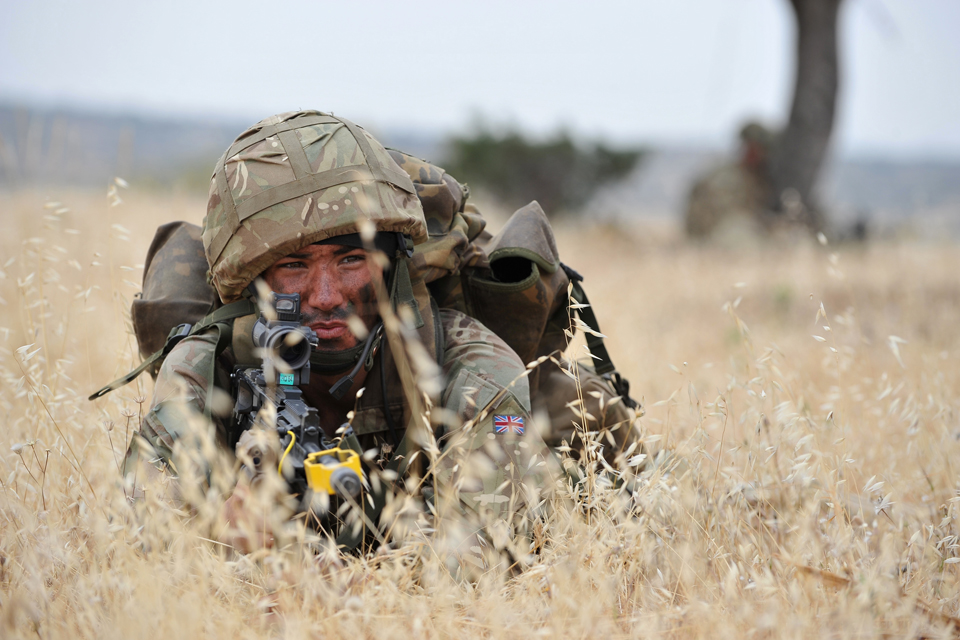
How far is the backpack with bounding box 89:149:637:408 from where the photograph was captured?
295cm

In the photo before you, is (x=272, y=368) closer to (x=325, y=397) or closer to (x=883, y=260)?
(x=325, y=397)

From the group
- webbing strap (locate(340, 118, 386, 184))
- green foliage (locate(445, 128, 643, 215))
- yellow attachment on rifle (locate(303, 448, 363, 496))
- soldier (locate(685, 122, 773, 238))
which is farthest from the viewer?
green foliage (locate(445, 128, 643, 215))

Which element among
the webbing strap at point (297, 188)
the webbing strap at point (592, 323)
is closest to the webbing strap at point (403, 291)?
the webbing strap at point (297, 188)

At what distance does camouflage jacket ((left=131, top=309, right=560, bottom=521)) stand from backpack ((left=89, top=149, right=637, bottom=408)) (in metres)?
0.29

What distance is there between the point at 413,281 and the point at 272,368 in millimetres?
872

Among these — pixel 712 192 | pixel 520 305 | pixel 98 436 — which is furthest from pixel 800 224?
pixel 98 436

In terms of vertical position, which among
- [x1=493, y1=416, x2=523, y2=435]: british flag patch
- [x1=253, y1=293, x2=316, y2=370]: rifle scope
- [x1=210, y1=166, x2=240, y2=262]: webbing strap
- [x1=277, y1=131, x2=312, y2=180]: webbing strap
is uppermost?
[x1=277, y1=131, x2=312, y2=180]: webbing strap

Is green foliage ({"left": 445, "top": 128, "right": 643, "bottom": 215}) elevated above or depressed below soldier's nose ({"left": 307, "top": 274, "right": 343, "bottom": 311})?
below

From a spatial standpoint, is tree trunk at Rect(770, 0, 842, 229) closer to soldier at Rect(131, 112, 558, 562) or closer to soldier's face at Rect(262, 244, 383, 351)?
soldier at Rect(131, 112, 558, 562)

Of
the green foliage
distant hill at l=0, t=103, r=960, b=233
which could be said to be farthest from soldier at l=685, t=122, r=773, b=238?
the green foliage

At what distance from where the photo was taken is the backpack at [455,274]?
9.68 feet

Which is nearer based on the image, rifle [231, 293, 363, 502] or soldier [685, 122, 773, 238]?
rifle [231, 293, 363, 502]

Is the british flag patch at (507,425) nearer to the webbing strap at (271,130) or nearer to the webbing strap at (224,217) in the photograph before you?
the webbing strap at (224,217)

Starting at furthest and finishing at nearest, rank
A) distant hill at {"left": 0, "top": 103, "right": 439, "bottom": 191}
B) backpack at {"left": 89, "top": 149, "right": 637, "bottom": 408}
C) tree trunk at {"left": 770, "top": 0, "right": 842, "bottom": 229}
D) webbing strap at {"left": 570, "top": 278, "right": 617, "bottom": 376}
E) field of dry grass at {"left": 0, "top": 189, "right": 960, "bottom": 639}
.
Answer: tree trunk at {"left": 770, "top": 0, "right": 842, "bottom": 229} → distant hill at {"left": 0, "top": 103, "right": 439, "bottom": 191} → webbing strap at {"left": 570, "top": 278, "right": 617, "bottom": 376} → backpack at {"left": 89, "top": 149, "right": 637, "bottom": 408} → field of dry grass at {"left": 0, "top": 189, "right": 960, "bottom": 639}
